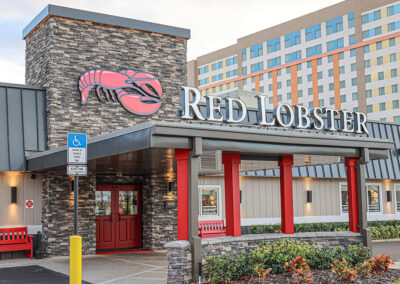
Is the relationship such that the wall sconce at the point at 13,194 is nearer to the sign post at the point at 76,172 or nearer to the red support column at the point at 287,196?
the sign post at the point at 76,172

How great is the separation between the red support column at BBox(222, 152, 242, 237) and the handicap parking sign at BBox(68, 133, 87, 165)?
4.01m

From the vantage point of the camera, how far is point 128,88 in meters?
16.8

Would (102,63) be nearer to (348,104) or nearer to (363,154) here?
(363,154)

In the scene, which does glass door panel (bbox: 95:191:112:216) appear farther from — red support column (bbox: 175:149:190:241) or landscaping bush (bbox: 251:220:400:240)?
red support column (bbox: 175:149:190:241)

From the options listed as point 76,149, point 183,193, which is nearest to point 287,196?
point 183,193

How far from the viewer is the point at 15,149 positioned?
15164 mm

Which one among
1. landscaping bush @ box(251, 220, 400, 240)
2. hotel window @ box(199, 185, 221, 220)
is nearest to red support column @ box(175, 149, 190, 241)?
hotel window @ box(199, 185, 221, 220)

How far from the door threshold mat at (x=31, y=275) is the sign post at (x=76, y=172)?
101 inches

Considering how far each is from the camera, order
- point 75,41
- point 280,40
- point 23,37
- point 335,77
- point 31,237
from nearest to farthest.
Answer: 1. point 31,237
2. point 75,41
3. point 23,37
4. point 335,77
5. point 280,40

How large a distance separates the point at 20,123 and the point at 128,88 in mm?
3726

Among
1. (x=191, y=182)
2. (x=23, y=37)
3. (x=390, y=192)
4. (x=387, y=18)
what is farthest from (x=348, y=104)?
(x=191, y=182)

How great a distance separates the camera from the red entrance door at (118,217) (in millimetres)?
16656

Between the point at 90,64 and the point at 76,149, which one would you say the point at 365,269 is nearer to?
the point at 76,149

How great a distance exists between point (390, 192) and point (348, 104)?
4941cm
